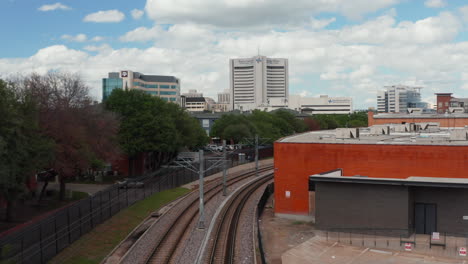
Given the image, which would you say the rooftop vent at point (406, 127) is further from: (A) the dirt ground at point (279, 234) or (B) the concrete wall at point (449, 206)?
(B) the concrete wall at point (449, 206)

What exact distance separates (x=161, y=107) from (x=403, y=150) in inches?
1643

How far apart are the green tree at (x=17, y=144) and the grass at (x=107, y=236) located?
616 centimetres

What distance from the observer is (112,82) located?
152125 millimetres

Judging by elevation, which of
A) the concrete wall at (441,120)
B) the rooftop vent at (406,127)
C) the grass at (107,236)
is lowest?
the grass at (107,236)

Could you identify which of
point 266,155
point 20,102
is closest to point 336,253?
point 20,102

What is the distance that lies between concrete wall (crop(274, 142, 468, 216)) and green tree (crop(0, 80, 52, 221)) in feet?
66.4

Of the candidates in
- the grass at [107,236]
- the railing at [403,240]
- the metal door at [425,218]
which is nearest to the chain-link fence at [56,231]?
the grass at [107,236]

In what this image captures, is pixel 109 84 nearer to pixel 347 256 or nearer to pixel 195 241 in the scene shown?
pixel 195 241

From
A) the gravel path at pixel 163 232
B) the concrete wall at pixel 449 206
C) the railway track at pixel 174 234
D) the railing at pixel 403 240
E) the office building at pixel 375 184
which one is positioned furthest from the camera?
the office building at pixel 375 184

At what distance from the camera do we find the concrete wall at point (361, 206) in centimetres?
2897

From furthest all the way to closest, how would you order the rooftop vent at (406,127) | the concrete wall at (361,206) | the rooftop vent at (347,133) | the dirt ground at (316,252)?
the rooftop vent at (406,127) → the rooftop vent at (347,133) → the concrete wall at (361,206) → the dirt ground at (316,252)

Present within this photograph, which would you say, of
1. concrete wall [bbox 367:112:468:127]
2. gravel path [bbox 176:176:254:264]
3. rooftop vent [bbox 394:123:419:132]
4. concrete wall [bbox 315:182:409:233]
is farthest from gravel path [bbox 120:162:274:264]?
concrete wall [bbox 367:112:468:127]

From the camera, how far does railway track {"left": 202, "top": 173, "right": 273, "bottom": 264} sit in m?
27.5

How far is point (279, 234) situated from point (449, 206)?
12.0 metres
